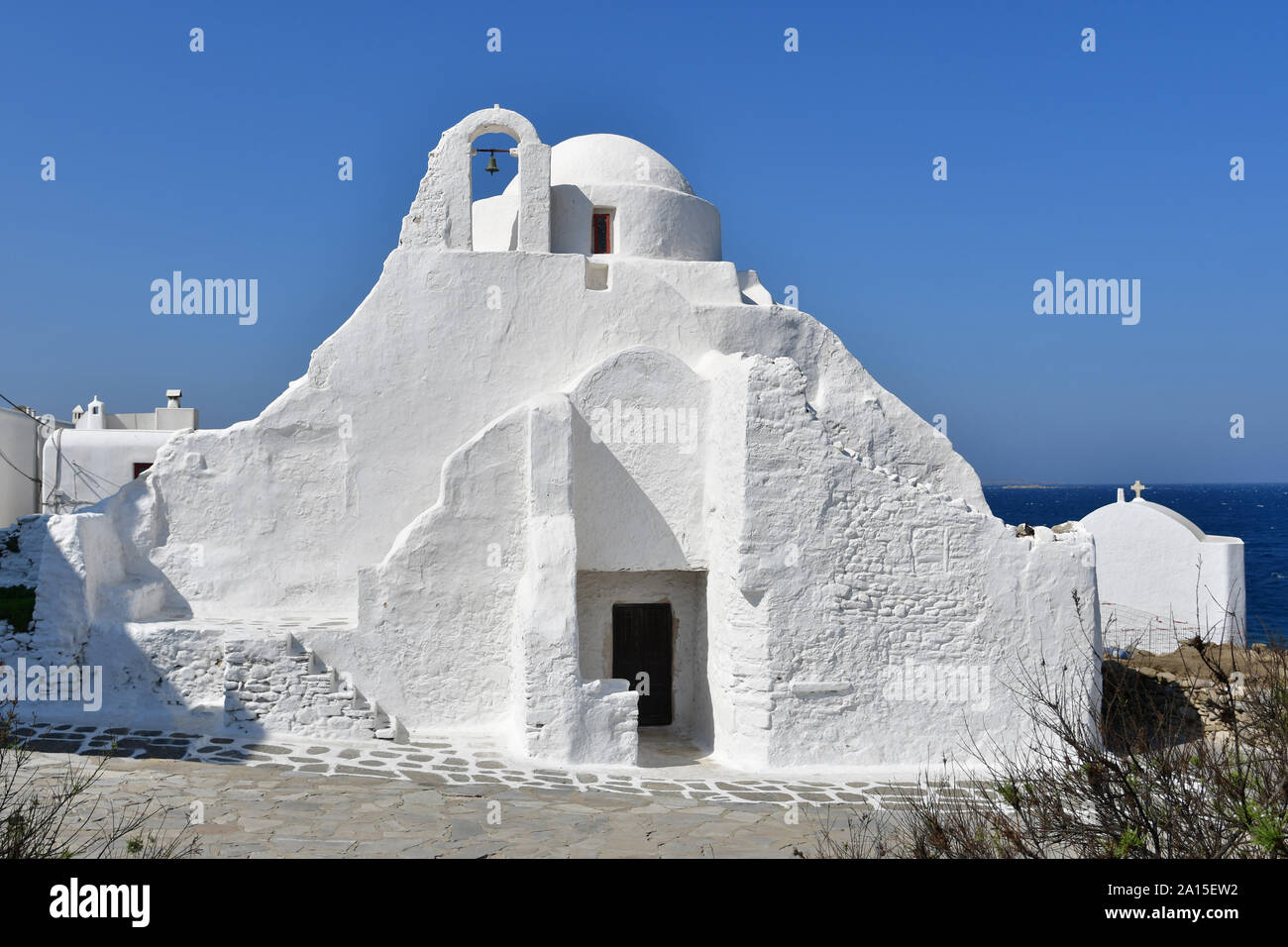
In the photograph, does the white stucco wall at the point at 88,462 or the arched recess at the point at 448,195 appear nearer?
the arched recess at the point at 448,195

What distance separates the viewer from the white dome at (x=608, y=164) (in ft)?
55.2

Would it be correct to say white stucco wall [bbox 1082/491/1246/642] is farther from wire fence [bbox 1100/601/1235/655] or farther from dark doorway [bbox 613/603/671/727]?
dark doorway [bbox 613/603/671/727]

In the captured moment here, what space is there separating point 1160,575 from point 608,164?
1376 cm

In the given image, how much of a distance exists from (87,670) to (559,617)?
553 centimetres

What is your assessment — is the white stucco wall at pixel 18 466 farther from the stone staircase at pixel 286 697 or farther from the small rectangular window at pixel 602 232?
the small rectangular window at pixel 602 232

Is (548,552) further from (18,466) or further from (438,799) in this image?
(18,466)

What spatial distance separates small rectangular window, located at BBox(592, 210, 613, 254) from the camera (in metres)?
16.5

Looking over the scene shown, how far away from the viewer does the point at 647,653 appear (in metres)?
14.3

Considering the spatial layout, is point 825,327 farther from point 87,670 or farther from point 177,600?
point 87,670

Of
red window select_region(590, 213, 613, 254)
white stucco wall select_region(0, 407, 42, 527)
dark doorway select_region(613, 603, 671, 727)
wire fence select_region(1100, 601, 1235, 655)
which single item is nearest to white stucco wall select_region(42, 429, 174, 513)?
white stucco wall select_region(0, 407, 42, 527)

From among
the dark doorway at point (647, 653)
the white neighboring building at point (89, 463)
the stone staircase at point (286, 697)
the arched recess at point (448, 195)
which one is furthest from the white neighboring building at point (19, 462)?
the dark doorway at point (647, 653)

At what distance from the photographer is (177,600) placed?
46.3ft

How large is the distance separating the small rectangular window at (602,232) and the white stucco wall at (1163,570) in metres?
11.6
